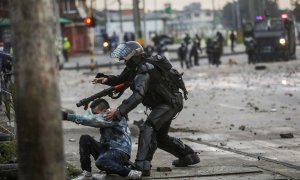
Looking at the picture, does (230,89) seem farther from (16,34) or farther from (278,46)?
(16,34)

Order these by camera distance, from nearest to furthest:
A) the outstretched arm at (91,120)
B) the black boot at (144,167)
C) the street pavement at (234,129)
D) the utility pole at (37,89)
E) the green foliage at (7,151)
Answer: the utility pole at (37,89) < the outstretched arm at (91,120) < the black boot at (144,167) < the street pavement at (234,129) < the green foliage at (7,151)

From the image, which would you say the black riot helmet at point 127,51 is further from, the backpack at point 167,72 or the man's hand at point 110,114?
the man's hand at point 110,114

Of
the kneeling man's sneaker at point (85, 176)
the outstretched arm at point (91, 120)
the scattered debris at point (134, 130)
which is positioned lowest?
the scattered debris at point (134, 130)

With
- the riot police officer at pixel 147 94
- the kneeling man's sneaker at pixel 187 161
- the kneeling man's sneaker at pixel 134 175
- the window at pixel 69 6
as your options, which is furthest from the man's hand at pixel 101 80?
the window at pixel 69 6

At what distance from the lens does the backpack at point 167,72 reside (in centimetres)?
954

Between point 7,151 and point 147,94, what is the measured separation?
213cm

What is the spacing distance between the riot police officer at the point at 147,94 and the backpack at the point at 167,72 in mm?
11

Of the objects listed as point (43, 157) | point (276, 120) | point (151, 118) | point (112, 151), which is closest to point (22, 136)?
point (43, 157)

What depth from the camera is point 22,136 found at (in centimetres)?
542

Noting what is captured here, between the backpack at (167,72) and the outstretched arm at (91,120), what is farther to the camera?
the backpack at (167,72)

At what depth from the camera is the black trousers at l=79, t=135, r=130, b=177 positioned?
909cm

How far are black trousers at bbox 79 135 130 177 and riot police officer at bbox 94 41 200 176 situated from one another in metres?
0.35

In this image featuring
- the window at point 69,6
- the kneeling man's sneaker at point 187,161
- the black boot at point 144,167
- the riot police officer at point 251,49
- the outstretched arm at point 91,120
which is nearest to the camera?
the outstretched arm at point 91,120

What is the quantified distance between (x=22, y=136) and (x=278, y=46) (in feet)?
137
